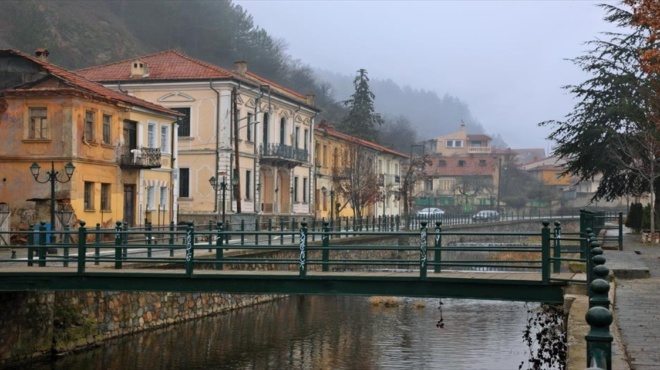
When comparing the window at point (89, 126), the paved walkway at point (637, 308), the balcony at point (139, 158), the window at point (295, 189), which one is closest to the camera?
the paved walkway at point (637, 308)

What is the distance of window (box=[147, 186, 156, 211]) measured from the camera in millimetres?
42688

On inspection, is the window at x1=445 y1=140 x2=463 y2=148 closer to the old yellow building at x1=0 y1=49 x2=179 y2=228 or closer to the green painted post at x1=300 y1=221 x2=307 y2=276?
the old yellow building at x1=0 y1=49 x2=179 y2=228

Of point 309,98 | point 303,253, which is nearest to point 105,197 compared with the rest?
point 303,253

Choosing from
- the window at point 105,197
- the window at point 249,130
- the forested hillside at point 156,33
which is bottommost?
the window at point 105,197

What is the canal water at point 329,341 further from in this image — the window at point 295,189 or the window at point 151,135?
the window at point 295,189

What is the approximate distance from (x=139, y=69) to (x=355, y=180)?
840 inches

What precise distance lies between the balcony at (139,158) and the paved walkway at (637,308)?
71.6 ft

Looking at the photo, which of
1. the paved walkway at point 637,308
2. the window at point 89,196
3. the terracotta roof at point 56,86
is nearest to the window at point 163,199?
the window at point 89,196

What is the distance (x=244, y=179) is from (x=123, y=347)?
30.4m

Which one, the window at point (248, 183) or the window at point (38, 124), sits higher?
the window at point (38, 124)

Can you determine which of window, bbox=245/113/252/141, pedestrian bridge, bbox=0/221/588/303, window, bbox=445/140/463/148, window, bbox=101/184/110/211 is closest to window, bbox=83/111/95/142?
window, bbox=101/184/110/211

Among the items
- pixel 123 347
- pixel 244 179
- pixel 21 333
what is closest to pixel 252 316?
pixel 123 347

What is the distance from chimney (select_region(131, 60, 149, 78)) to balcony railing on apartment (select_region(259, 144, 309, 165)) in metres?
8.30

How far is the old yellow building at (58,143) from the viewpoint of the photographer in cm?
3581
